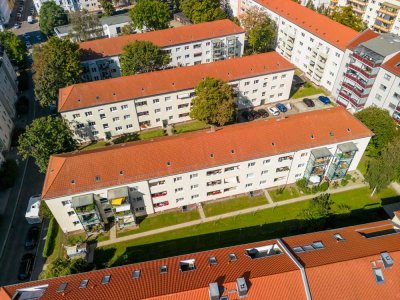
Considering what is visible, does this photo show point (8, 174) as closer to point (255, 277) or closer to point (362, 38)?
point (255, 277)

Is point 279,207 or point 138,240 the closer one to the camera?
point 138,240

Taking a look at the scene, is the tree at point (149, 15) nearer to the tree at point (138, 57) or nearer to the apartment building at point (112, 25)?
the apartment building at point (112, 25)

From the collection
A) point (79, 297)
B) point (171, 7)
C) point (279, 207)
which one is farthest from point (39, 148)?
point (171, 7)

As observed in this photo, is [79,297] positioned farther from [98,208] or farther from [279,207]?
[279,207]

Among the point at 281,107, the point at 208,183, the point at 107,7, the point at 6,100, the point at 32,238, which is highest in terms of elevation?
the point at 107,7

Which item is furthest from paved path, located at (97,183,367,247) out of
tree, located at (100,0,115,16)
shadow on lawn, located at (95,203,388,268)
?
tree, located at (100,0,115,16)

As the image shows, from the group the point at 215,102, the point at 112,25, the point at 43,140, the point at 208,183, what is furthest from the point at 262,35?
the point at 43,140

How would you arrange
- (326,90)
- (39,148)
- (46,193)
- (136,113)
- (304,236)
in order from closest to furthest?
1. (304,236)
2. (46,193)
3. (39,148)
4. (136,113)
5. (326,90)
